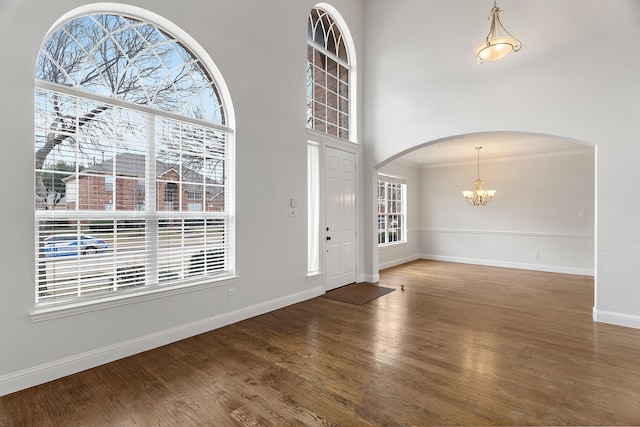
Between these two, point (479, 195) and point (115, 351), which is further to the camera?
point (479, 195)

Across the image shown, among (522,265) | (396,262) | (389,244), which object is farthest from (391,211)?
(522,265)

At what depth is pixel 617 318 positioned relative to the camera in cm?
349

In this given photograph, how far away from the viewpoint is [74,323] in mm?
2473

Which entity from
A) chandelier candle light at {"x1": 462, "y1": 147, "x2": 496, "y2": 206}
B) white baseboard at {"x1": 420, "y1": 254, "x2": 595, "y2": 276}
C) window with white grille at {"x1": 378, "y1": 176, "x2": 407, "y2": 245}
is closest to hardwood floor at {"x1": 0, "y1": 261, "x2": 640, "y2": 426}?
white baseboard at {"x1": 420, "y1": 254, "x2": 595, "y2": 276}

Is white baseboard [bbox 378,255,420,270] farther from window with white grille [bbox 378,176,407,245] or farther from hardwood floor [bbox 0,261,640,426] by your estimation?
hardwood floor [bbox 0,261,640,426]

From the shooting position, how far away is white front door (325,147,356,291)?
4.91m

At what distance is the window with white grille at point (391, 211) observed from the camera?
7.22 metres

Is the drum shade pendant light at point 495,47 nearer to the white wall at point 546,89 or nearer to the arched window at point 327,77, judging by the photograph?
the white wall at point 546,89

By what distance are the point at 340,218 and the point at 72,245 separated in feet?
11.7

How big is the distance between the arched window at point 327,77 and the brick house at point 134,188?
204 centimetres

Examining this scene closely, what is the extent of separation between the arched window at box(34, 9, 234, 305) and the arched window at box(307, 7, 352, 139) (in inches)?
68.7

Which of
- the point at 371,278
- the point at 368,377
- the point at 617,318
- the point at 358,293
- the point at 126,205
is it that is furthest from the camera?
the point at 371,278

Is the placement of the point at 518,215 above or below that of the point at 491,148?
below

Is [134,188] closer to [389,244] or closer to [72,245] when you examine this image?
[72,245]
